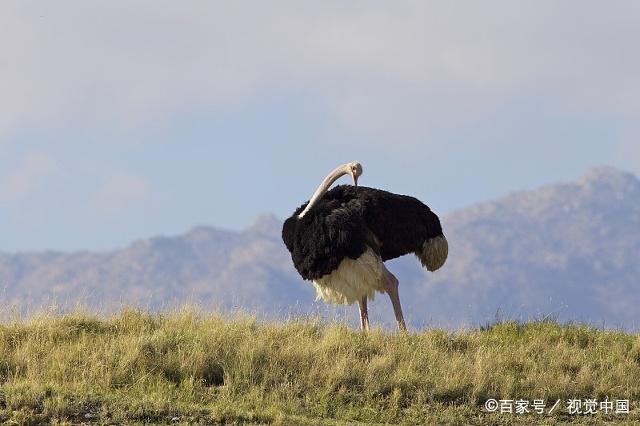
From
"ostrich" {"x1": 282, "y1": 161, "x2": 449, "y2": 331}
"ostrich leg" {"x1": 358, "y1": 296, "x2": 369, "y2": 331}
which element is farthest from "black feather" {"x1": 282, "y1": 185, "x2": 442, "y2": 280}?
"ostrich leg" {"x1": 358, "y1": 296, "x2": 369, "y2": 331}

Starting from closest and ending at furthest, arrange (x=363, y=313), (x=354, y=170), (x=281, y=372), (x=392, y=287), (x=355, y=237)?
1. (x=281, y=372)
2. (x=355, y=237)
3. (x=392, y=287)
4. (x=363, y=313)
5. (x=354, y=170)

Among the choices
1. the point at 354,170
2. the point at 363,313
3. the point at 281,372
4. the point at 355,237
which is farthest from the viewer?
the point at 354,170

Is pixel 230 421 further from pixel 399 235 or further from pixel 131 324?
pixel 399 235

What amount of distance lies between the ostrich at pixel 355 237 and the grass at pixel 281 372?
660 mm

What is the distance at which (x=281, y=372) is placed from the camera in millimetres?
11828

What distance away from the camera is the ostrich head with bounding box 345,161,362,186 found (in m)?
15.2

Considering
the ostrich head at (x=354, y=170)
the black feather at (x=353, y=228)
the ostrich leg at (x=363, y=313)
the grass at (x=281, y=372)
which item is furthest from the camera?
the ostrich head at (x=354, y=170)

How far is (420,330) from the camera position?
14.1 m

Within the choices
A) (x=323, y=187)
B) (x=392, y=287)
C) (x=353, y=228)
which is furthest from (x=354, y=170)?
(x=392, y=287)

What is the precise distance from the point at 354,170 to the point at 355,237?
134 centimetres

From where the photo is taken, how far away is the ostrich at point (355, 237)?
14.2 metres

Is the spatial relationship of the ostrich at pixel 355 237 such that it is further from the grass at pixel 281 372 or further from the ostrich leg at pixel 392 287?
the grass at pixel 281 372

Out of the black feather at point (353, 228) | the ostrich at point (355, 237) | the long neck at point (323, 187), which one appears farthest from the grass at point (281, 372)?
the long neck at point (323, 187)

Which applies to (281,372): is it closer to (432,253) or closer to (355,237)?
(355,237)
